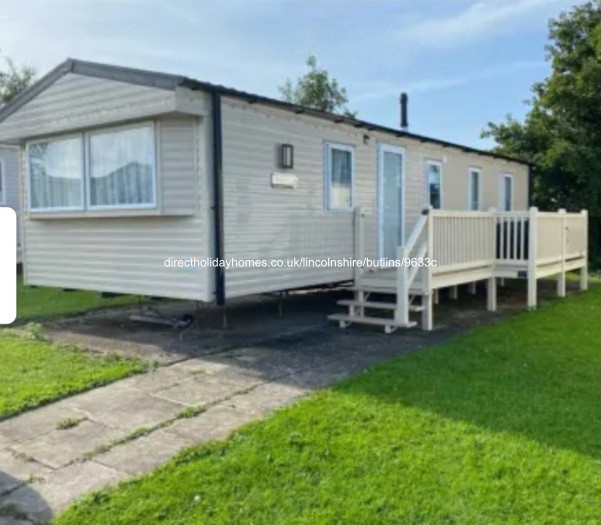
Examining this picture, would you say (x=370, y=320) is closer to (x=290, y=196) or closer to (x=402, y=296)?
(x=402, y=296)

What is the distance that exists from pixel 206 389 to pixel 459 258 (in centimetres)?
478

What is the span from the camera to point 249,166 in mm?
7348

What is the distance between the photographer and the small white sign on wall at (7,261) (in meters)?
1.72

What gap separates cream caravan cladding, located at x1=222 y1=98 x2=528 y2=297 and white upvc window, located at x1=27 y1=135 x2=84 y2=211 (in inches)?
88.7

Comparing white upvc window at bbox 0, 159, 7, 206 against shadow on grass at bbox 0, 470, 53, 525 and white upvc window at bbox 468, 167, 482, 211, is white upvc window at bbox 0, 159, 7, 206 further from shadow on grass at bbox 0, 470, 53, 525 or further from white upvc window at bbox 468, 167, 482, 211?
shadow on grass at bbox 0, 470, 53, 525

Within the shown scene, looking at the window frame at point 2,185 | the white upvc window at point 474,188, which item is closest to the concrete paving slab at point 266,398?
the white upvc window at point 474,188

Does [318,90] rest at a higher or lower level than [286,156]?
higher

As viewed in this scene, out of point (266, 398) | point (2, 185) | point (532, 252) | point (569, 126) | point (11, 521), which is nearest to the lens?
point (11, 521)

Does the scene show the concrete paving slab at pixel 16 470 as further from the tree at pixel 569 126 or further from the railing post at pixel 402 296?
the tree at pixel 569 126

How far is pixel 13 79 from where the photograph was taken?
27.9m

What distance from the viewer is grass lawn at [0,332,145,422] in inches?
192

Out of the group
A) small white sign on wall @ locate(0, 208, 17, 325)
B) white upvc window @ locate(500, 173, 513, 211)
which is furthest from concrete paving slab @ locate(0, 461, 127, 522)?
white upvc window @ locate(500, 173, 513, 211)

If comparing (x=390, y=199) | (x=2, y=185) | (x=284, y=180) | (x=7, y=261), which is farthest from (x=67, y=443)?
(x=2, y=185)

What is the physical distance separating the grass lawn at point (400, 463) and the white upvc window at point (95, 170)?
3.76 meters
